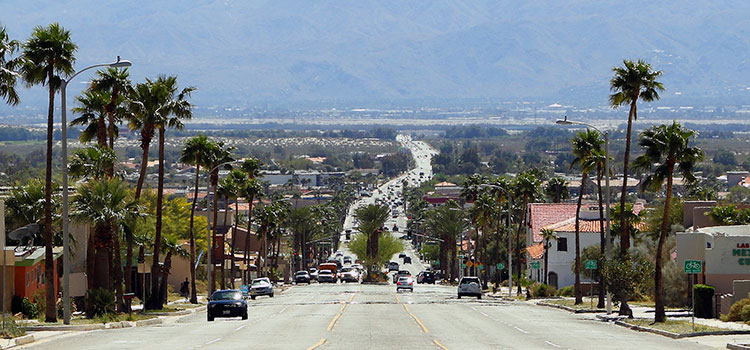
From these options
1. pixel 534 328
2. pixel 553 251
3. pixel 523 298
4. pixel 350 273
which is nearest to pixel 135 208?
pixel 534 328

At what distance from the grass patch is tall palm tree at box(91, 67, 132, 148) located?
84.8ft

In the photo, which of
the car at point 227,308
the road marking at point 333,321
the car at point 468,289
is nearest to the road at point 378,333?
the road marking at point 333,321

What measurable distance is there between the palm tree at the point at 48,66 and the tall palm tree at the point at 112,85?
26.1 ft

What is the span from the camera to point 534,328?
46.7 m

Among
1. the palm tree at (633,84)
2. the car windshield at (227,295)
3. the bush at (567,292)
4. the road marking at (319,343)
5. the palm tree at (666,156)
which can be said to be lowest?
the bush at (567,292)

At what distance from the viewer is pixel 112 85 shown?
57156 millimetres

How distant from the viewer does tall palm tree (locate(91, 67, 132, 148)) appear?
56.9 m

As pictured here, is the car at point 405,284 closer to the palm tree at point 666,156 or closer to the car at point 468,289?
the car at point 468,289

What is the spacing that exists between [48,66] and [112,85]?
29.3ft

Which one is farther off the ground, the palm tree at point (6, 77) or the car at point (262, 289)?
the palm tree at point (6, 77)

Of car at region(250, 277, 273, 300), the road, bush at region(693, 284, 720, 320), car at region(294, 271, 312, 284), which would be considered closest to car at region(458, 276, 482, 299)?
car at region(250, 277, 273, 300)

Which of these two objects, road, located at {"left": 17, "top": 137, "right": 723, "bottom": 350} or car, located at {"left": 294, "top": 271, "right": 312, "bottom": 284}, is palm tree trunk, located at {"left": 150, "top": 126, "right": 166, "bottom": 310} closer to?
road, located at {"left": 17, "top": 137, "right": 723, "bottom": 350}

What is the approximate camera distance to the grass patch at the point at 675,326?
148ft

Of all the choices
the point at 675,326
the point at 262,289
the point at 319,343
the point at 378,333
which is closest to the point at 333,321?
the point at 378,333
